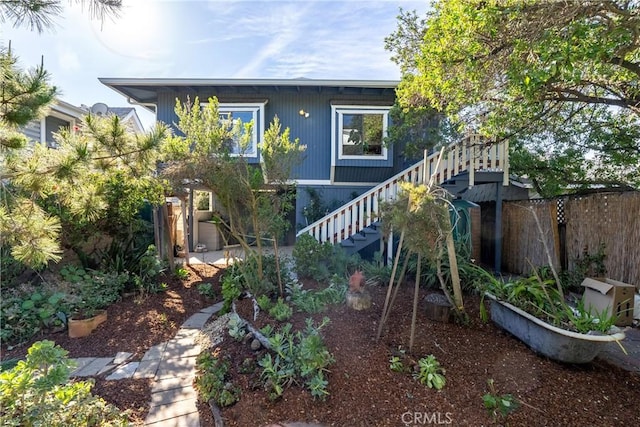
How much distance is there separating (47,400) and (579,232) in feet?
25.3

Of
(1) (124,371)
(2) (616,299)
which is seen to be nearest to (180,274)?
(1) (124,371)

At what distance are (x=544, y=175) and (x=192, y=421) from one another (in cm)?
945

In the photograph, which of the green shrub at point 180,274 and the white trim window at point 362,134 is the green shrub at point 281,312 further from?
the white trim window at point 362,134

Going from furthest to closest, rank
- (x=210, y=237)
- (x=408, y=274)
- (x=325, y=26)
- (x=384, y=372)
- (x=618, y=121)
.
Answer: (x=210, y=237) → (x=618, y=121) → (x=325, y=26) → (x=408, y=274) → (x=384, y=372)

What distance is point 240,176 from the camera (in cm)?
399

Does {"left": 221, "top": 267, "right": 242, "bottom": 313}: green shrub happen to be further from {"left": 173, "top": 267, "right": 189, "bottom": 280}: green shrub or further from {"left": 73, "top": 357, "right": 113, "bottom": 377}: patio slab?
{"left": 173, "top": 267, "right": 189, "bottom": 280}: green shrub

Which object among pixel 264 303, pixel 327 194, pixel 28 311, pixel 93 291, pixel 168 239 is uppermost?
pixel 327 194

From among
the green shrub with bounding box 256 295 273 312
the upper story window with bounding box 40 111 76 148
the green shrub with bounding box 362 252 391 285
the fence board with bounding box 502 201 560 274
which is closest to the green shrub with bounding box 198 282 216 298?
the green shrub with bounding box 256 295 273 312

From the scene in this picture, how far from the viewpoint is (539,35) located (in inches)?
118

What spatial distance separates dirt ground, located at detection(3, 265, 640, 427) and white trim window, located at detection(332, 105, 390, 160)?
587 centimetres

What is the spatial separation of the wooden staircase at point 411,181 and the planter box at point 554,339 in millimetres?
3473

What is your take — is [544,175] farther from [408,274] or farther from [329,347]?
[329,347]

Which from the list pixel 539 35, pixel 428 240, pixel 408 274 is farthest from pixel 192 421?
pixel 539 35

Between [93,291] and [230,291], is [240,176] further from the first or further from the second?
[93,291]
